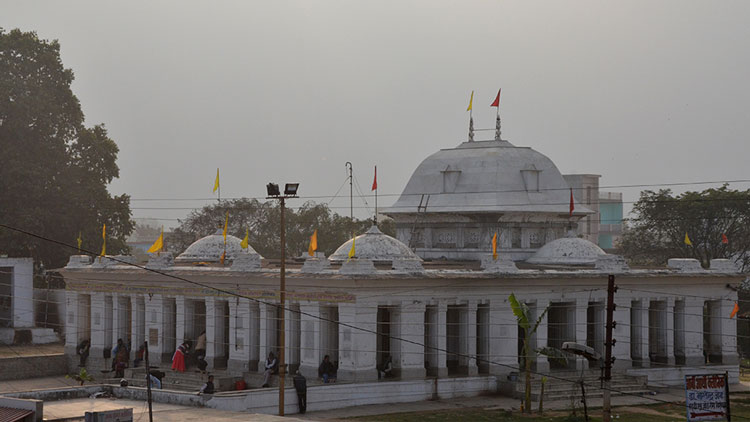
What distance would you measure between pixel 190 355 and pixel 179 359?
1789mm

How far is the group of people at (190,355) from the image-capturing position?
45.8m

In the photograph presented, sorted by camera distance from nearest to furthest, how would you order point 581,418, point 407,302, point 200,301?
1. point 581,418
2. point 407,302
3. point 200,301

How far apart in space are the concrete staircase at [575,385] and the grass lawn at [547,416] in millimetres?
1795

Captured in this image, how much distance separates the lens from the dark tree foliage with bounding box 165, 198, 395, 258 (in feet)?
275

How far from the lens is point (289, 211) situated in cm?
8700

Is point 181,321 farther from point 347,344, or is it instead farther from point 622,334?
point 622,334

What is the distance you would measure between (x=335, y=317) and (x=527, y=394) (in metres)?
8.12

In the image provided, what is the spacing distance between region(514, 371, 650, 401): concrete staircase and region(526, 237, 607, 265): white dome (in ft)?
20.7

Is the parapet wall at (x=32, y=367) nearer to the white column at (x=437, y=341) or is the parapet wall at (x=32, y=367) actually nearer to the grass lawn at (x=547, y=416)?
the white column at (x=437, y=341)

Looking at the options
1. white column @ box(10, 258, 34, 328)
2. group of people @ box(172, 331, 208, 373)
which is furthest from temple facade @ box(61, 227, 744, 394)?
white column @ box(10, 258, 34, 328)

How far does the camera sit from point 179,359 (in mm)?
45938

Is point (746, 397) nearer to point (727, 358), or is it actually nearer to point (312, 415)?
point (727, 358)

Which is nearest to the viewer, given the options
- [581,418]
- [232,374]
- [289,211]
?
[581,418]

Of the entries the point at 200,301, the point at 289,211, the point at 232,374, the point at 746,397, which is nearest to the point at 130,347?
the point at 200,301
